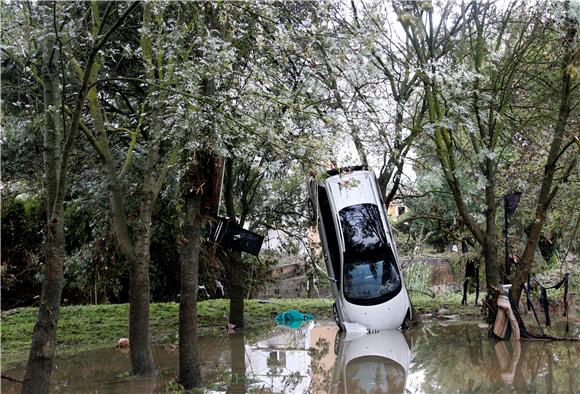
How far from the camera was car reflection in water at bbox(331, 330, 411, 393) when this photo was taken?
8.95 metres

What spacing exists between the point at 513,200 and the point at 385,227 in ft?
10.5

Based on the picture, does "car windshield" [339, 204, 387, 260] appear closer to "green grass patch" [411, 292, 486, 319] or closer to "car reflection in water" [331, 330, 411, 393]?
"car reflection in water" [331, 330, 411, 393]

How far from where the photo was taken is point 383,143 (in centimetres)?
1051

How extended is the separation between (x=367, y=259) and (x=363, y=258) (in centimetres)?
10

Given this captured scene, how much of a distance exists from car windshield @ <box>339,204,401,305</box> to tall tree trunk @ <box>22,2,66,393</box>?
827 cm

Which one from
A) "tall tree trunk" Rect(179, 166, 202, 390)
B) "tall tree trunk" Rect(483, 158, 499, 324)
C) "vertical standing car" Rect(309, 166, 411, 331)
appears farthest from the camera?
"vertical standing car" Rect(309, 166, 411, 331)

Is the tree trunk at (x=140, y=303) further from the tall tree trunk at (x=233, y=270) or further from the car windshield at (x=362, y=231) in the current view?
the car windshield at (x=362, y=231)

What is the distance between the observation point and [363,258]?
14.4m

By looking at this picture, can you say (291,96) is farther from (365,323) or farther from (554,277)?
(554,277)

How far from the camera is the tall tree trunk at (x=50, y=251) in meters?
6.68

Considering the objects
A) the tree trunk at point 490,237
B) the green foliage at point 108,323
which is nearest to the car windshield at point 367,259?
the tree trunk at point 490,237

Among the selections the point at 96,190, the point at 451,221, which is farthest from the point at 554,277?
the point at 96,190

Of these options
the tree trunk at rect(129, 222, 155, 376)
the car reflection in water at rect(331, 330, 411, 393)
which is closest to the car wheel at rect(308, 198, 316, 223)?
the car reflection in water at rect(331, 330, 411, 393)

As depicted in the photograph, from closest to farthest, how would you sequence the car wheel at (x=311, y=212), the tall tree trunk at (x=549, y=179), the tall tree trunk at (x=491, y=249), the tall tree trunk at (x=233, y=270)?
the tall tree trunk at (x=549, y=179)
the tall tree trunk at (x=491, y=249)
the tall tree trunk at (x=233, y=270)
the car wheel at (x=311, y=212)
